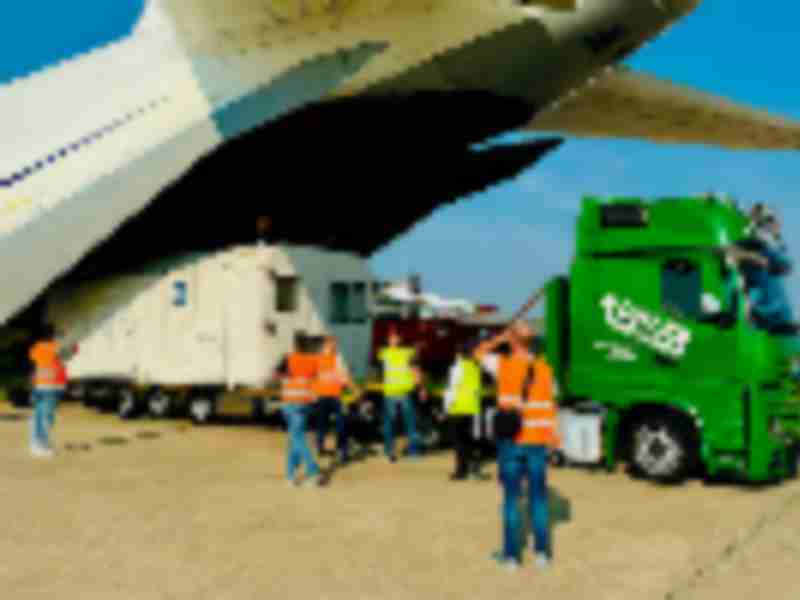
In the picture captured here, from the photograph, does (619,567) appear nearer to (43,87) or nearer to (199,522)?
(199,522)

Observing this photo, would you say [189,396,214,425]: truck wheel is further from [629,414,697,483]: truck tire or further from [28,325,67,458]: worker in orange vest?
[629,414,697,483]: truck tire

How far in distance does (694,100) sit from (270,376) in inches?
611

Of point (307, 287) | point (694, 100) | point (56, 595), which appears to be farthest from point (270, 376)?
point (694, 100)

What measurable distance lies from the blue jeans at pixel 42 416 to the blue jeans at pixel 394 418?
463cm

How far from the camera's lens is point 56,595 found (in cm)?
515

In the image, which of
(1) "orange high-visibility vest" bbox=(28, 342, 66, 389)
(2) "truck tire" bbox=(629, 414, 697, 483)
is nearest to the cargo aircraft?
(1) "orange high-visibility vest" bbox=(28, 342, 66, 389)

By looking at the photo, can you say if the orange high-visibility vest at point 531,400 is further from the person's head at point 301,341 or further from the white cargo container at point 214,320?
the white cargo container at point 214,320

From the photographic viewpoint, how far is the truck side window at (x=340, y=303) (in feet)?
45.9

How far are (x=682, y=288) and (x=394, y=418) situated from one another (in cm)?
421

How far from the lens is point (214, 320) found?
13.6 meters

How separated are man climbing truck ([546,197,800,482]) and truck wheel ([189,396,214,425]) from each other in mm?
7166

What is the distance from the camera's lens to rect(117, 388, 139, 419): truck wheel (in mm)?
15462

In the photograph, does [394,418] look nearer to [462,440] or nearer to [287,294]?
[462,440]

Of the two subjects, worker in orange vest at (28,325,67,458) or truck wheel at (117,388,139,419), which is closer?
worker in orange vest at (28,325,67,458)
